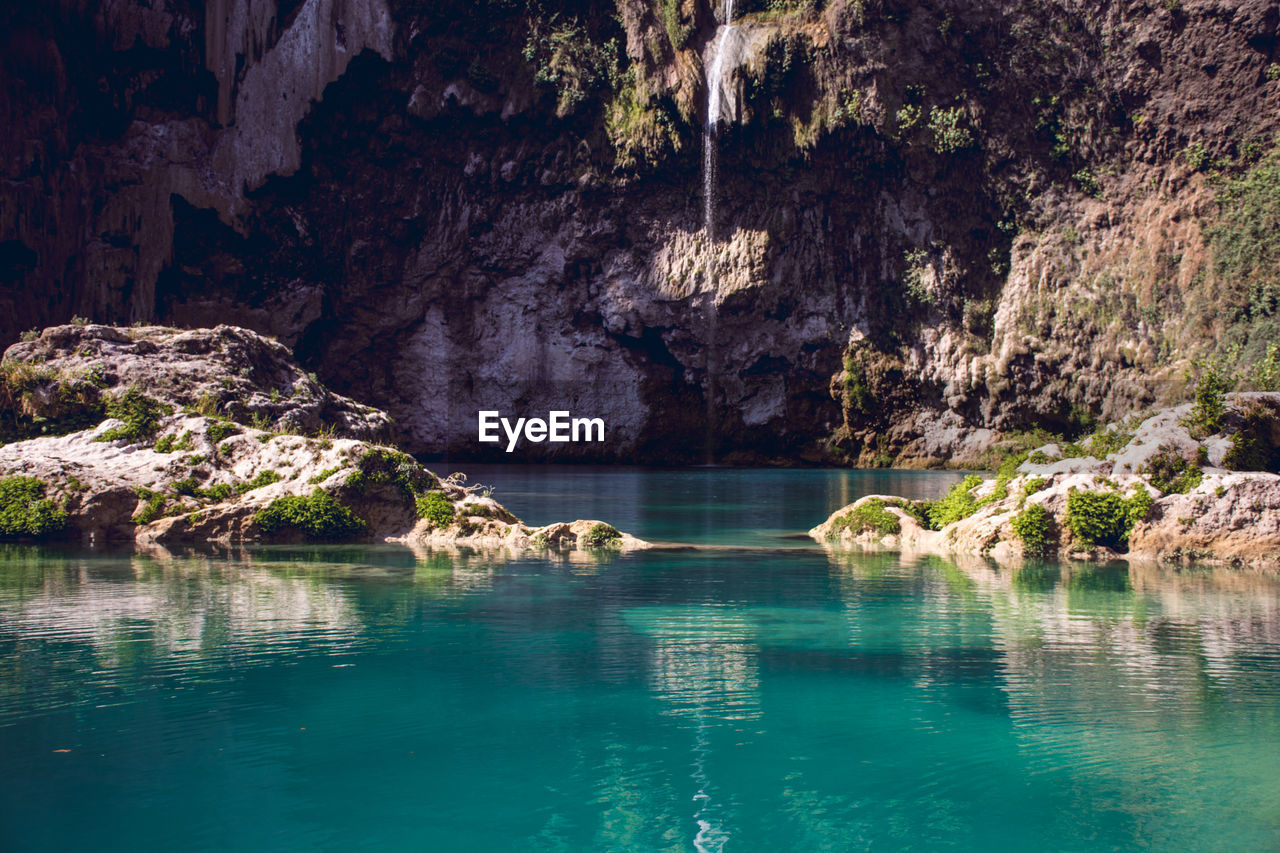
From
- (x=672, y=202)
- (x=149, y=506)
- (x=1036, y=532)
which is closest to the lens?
(x=1036, y=532)

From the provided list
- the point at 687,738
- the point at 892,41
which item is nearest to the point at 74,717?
the point at 687,738

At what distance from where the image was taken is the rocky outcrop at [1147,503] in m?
17.5

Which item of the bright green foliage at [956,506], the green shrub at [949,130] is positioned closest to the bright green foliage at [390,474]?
the bright green foliage at [956,506]

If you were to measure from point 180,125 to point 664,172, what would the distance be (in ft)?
84.6

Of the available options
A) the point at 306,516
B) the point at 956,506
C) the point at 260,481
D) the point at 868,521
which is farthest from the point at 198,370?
the point at 956,506

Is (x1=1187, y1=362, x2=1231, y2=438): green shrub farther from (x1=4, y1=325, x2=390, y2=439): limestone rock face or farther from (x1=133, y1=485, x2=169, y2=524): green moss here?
(x1=133, y1=485, x2=169, y2=524): green moss

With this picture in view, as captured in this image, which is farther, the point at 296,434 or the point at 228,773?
the point at 296,434

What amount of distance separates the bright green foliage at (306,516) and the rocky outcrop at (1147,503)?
9.66 m

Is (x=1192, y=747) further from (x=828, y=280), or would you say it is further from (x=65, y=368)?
(x=828, y=280)

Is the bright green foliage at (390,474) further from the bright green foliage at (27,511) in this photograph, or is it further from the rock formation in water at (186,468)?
the bright green foliage at (27,511)

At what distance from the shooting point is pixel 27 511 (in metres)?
19.0

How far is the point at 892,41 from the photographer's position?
55.6 meters

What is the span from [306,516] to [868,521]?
1097 cm

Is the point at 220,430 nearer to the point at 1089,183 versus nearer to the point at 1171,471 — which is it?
→ the point at 1171,471
